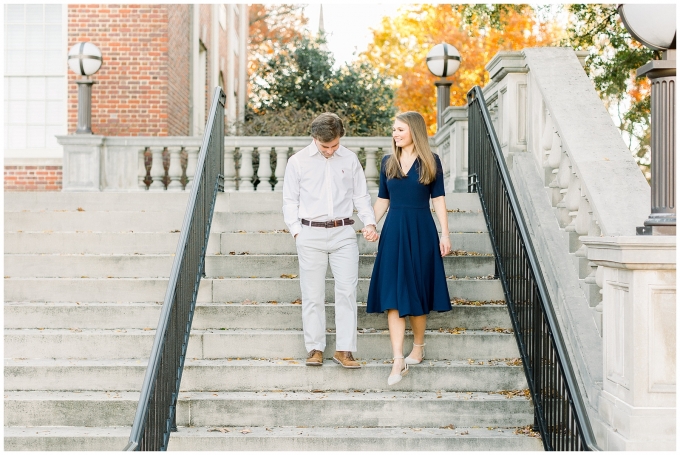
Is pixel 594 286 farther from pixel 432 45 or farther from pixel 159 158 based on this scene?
pixel 432 45

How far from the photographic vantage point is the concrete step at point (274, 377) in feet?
17.8

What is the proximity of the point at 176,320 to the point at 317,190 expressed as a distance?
4.34 feet

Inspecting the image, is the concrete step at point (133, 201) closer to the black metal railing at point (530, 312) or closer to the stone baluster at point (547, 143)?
the black metal railing at point (530, 312)

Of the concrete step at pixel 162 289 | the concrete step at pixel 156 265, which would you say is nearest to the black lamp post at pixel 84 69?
the concrete step at pixel 156 265

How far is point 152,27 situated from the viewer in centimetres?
1283

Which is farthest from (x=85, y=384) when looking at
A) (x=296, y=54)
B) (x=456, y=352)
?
(x=296, y=54)

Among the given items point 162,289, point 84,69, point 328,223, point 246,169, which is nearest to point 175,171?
point 246,169

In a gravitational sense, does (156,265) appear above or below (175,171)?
below

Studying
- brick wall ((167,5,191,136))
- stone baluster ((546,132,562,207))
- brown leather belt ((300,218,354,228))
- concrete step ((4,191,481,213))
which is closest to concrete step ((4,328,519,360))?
brown leather belt ((300,218,354,228))

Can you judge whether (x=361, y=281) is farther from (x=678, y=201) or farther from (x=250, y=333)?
(x=678, y=201)

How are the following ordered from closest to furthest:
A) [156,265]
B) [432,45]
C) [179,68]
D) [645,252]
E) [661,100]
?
[645,252] → [661,100] → [156,265] → [179,68] → [432,45]

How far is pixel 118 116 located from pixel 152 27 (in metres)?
1.57

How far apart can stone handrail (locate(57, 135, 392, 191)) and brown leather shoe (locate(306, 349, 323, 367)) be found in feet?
17.3

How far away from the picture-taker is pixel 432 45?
88.2 ft
